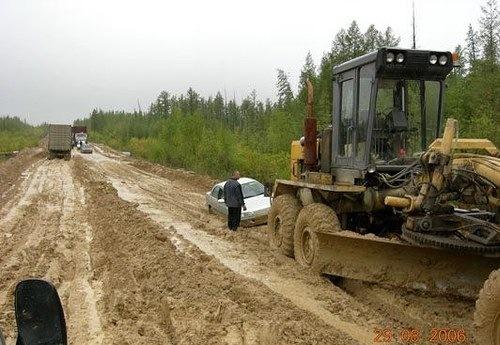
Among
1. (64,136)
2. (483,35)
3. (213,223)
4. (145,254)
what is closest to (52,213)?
(213,223)

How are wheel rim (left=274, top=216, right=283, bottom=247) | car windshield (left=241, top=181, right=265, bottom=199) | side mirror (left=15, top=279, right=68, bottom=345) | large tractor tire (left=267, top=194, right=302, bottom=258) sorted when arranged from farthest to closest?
1. car windshield (left=241, top=181, right=265, bottom=199)
2. wheel rim (left=274, top=216, right=283, bottom=247)
3. large tractor tire (left=267, top=194, right=302, bottom=258)
4. side mirror (left=15, top=279, right=68, bottom=345)

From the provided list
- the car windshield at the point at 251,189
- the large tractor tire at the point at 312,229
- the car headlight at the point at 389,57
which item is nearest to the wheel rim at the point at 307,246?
the large tractor tire at the point at 312,229

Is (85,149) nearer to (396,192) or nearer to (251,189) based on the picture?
(251,189)

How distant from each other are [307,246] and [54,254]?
500cm

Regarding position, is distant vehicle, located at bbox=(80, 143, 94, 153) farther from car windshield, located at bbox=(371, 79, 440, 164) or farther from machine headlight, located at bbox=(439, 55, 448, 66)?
machine headlight, located at bbox=(439, 55, 448, 66)

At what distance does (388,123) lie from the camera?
24.6 ft

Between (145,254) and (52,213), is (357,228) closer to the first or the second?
(145,254)

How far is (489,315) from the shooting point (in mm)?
4488

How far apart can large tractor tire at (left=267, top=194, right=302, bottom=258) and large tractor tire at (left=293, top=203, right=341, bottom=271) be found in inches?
22.2

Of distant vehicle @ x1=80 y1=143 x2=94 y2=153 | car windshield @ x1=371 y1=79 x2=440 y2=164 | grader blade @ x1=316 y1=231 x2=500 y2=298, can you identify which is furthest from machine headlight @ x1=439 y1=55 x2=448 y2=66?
distant vehicle @ x1=80 y1=143 x2=94 y2=153

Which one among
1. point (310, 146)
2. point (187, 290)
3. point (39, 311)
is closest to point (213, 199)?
point (310, 146)
